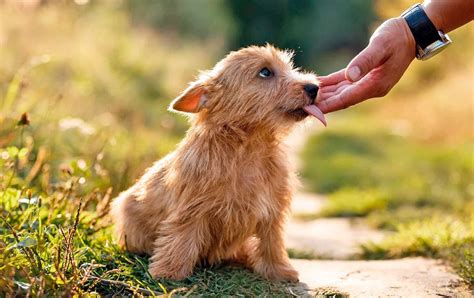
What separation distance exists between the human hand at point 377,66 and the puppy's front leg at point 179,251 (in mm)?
1084

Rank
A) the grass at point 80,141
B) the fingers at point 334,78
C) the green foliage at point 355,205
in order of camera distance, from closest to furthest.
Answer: the grass at point 80,141, the fingers at point 334,78, the green foliage at point 355,205

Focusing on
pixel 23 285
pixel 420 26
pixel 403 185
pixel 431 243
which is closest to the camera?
pixel 23 285

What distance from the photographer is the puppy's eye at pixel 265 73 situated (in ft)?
13.8

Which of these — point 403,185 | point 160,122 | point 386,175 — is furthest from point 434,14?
point 160,122

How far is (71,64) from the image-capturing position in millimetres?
11469

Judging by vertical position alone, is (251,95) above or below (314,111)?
above

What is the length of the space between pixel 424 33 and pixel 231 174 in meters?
1.44

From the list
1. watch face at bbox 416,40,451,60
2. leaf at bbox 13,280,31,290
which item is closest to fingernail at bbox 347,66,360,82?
watch face at bbox 416,40,451,60

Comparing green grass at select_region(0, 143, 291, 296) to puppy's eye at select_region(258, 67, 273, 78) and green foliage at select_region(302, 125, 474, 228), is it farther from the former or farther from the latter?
green foliage at select_region(302, 125, 474, 228)

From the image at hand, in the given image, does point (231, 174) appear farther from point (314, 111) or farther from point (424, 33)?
point (424, 33)

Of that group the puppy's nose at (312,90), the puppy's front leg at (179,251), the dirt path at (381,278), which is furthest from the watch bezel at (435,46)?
the puppy's front leg at (179,251)

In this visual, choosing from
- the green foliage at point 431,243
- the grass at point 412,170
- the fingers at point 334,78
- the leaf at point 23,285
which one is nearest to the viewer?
the leaf at point 23,285

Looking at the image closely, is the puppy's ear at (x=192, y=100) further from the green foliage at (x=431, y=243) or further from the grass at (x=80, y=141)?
the green foliage at (x=431, y=243)

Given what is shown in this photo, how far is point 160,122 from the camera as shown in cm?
1098
